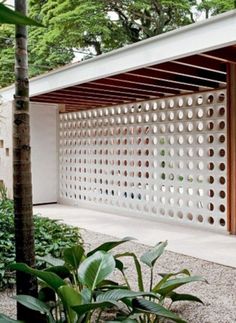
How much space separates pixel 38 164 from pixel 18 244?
305 inches

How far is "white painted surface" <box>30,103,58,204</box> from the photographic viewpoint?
388 inches

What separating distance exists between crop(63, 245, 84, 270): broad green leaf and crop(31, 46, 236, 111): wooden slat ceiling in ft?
10.1

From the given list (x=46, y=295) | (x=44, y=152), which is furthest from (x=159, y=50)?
(x=44, y=152)

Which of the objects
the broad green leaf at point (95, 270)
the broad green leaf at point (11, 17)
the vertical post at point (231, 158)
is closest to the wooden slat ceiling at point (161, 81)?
the vertical post at point (231, 158)

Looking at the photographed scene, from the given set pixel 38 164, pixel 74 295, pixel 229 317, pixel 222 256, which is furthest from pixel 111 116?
pixel 74 295

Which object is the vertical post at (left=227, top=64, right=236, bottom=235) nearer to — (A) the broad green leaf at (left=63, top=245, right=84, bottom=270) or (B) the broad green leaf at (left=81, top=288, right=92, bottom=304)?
(A) the broad green leaf at (left=63, top=245, right=84, bottom=270)

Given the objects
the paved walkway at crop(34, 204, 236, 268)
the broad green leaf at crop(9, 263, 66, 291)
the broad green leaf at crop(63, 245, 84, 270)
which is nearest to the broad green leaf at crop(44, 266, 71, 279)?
the broad green leaf at crop(63, 245, 84, 270)

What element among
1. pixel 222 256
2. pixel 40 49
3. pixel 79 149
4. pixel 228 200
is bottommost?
pixel 222 256

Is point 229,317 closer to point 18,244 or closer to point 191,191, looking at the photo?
point 18,244

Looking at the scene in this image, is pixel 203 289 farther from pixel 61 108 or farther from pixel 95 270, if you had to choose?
pixel 61 108

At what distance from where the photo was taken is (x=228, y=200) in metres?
6.44

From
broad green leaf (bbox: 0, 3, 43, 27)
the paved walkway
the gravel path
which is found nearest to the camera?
broad green leaf (bbox: 0, 3, 43, 27)

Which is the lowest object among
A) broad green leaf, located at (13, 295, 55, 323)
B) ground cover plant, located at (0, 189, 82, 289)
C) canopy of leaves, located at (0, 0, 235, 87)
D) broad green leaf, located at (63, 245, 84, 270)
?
ground cover plant, located at (0, 189, 82, 289)

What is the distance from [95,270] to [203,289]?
5.95ft
